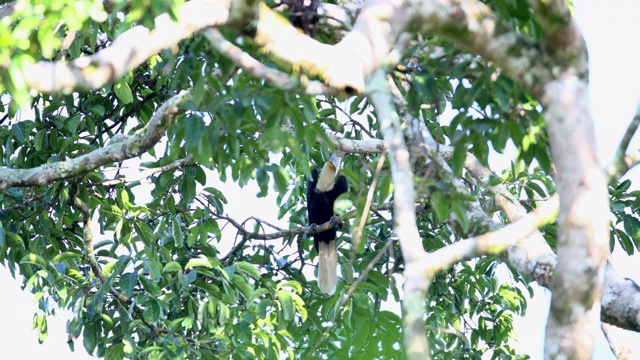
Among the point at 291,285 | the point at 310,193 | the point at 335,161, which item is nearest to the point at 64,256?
the point at 291,285

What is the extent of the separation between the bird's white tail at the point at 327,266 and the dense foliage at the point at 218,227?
11.3 inches

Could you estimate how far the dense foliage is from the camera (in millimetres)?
2783

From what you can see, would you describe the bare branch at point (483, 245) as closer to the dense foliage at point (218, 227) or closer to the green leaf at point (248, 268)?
the dense foliage at point (218, 227)

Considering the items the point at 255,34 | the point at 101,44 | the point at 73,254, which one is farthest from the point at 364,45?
the point at 101,44

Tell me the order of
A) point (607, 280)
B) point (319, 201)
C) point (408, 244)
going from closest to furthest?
1. point (408, 244)
2. point (607, 280)
3. point (319, 201)

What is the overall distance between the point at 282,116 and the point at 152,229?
90.4 inches

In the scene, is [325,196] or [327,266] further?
[325,196]

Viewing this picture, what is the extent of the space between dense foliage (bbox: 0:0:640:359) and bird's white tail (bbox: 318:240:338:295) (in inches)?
11.3

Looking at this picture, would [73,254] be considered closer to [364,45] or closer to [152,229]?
[152,229]

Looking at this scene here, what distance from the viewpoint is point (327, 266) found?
583cm

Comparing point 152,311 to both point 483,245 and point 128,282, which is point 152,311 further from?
point 483,245

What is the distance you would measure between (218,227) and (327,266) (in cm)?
144

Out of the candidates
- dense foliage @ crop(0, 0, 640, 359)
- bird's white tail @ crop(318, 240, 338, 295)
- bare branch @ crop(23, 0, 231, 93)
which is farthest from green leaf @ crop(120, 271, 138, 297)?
bird's white tail @ crop(318, 240, 338, 295)

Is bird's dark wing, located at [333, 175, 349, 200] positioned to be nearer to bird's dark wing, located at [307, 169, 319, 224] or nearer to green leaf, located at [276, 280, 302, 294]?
bird's dark wing, located at [307, 169, 319, 224]
